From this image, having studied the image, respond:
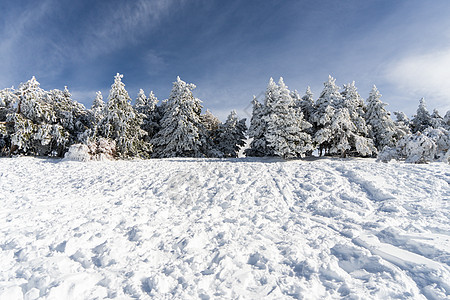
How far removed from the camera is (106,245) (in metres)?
4.64

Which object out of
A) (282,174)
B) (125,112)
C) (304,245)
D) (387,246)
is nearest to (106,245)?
(304,245)

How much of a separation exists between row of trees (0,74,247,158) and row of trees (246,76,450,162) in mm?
7546

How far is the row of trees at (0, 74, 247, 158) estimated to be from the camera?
1648cm

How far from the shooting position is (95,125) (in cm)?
1789

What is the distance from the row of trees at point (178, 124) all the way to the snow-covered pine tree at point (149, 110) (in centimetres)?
14

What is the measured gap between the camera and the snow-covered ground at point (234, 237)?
135 inches

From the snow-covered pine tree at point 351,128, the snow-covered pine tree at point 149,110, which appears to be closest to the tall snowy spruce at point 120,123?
the snow-covered pine tree at point 149,110

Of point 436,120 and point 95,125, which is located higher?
point 436,120

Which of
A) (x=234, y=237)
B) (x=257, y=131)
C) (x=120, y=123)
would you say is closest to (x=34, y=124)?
(x=120, y=123)

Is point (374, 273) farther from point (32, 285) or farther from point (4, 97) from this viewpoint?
point (4, 97)

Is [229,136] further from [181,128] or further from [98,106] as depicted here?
[98,106]

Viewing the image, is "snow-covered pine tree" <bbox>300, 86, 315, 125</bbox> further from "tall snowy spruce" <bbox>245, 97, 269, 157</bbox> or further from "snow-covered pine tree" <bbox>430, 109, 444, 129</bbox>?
"snow-covered pine tree" <bbox>430, 109, 444, 129</bbox>

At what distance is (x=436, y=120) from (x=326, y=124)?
56.3 feet

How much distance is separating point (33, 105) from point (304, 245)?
22720 millimetres
